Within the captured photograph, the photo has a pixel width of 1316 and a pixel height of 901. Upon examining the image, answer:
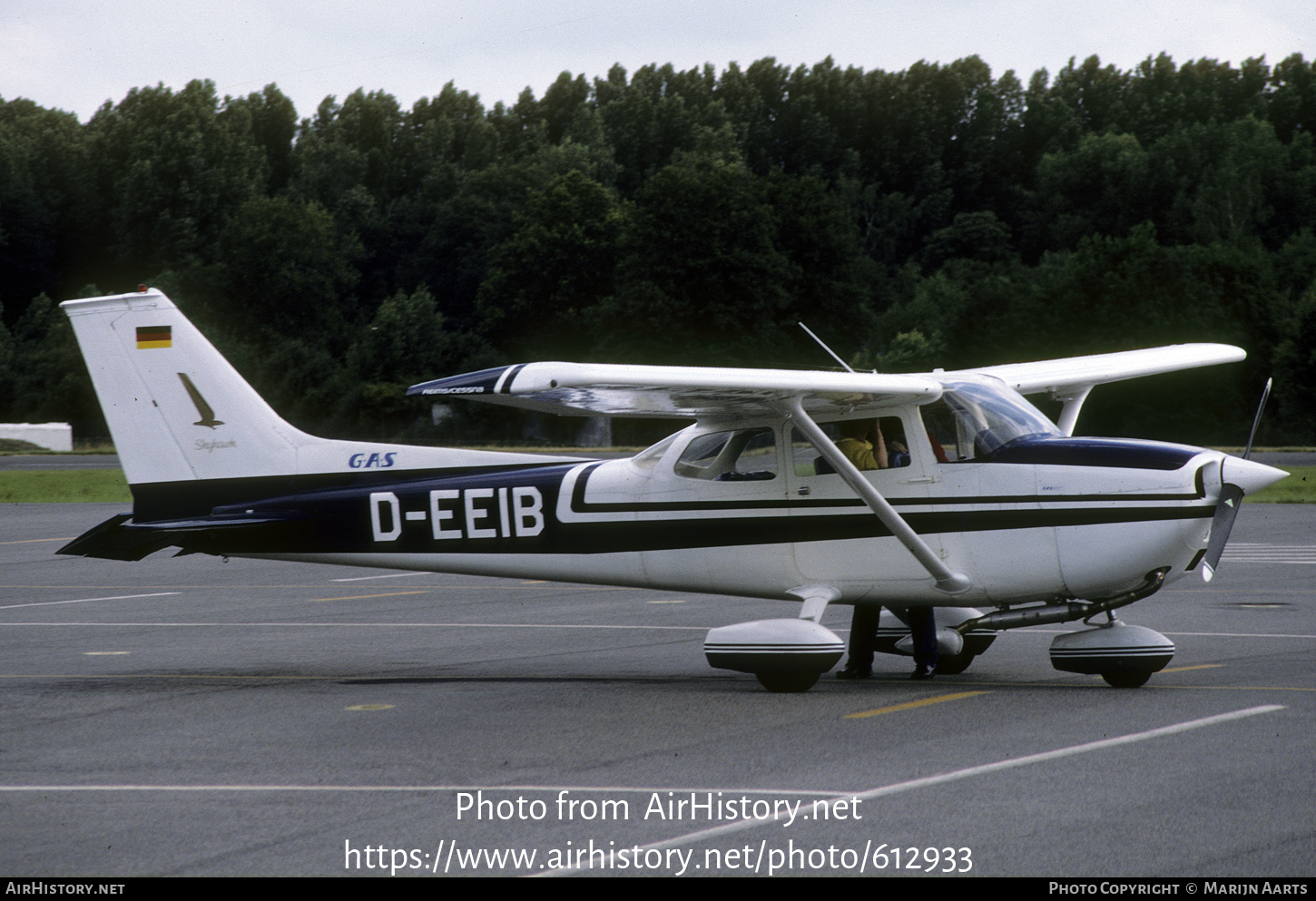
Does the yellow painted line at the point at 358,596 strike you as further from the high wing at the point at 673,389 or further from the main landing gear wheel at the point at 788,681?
the main landing gear wheel at the point at 788,681

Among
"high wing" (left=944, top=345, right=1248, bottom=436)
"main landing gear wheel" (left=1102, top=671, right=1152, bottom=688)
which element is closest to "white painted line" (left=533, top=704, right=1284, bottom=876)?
"main landing gear wheel" (left=1102, top=671, right=1152, bottom=688)

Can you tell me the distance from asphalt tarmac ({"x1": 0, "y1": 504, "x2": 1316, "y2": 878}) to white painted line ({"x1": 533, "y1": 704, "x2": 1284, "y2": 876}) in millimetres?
24

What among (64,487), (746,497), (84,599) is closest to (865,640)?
(746,497)

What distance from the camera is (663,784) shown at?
6535mm

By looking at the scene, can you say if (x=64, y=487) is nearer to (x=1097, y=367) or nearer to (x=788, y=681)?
(x=1097, y=367)

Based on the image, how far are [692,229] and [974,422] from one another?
199 ft

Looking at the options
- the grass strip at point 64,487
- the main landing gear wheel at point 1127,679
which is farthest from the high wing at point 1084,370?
the grass strip at point 64,487

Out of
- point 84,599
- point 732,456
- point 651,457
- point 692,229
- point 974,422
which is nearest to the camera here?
point 974,422

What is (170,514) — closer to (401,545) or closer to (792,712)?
(401,545)

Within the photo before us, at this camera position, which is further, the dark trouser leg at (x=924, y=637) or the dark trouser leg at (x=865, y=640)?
the dark trouser leg at (x=865, y=640)

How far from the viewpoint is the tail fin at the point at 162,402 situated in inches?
430

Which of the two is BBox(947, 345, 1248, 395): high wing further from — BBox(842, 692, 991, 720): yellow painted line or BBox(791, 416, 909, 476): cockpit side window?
BBox(842, 692, 991, 720): yellow painted line

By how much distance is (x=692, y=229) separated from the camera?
2726 inches

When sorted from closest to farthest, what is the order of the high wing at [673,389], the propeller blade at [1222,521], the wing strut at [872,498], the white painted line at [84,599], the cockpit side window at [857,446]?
A: the high wing at [673,389] → the propeller blade at [1222,521] → the wing strut at [872,498] → the cockpit side window at [857,446] → the white painted line at [84,599]
